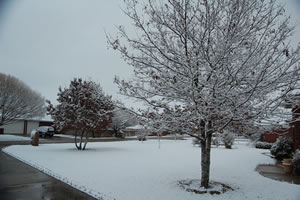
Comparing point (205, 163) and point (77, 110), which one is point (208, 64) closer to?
point (205, 163)

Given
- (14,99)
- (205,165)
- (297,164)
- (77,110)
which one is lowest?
(297,164)

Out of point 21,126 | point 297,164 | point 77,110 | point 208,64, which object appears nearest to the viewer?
point 208,64

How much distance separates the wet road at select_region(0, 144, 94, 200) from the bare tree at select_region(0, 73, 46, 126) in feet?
65.5

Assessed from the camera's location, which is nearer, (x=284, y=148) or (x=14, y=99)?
(x=284, y=148)

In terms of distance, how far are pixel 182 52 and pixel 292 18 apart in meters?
2.71

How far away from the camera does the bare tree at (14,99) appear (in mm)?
25089

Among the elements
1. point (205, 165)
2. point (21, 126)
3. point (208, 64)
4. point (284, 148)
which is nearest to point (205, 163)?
point (205, 165)

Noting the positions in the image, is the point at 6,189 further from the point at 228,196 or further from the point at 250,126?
the point at 250,126

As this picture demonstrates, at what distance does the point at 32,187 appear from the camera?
21.0 ft

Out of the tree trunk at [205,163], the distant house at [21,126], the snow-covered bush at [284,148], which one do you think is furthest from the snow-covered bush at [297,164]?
the distant house at [21,126]

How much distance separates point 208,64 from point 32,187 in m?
6.11

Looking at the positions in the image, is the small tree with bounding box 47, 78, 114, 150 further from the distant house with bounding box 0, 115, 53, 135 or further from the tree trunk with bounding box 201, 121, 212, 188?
the distant house with bounding box 0, 115, 53, 135

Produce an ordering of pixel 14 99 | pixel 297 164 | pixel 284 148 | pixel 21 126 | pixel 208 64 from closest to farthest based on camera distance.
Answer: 1. pixel 208 64
2. pixel 297 164
3. pixel 284 148
4. pixel 14 99
5. pixel 21 126

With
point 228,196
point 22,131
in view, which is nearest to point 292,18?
point 228,196
